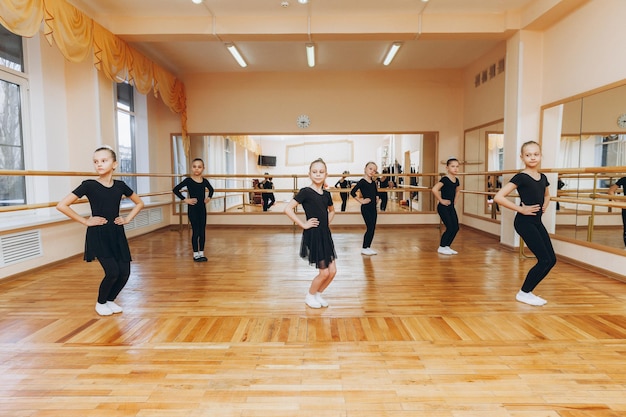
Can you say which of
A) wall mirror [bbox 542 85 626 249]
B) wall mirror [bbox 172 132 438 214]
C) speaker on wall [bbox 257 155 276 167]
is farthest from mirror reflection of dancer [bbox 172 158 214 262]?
wall mirror [bbox 542 85 626 249]

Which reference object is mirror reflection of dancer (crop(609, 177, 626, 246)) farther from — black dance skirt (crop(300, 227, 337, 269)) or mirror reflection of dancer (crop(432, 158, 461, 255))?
black dance skirt (crop(300, 227, 337, 269))

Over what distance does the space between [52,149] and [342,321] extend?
407 centimetres

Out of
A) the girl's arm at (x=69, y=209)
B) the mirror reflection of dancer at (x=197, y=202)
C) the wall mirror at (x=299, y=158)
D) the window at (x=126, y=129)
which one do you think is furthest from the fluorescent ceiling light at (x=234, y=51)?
the girl's arm at (x=69, y=209)

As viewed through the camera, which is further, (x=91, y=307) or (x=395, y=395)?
(x=91, y=307)

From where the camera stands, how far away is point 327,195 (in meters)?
2.78

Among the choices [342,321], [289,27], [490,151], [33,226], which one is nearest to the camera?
[342,321]

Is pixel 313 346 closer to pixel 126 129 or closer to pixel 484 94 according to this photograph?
pixel 484 94

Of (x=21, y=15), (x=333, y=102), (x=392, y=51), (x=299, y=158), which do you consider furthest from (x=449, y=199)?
(x=21, y=15)

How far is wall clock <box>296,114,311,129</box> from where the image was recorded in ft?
24.3

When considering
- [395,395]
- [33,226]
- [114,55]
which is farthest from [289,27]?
[395,395]

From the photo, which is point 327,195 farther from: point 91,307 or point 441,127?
point 441,127

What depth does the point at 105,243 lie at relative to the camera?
2.58m

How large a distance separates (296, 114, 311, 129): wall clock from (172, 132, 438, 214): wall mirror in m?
Answer: 0.32

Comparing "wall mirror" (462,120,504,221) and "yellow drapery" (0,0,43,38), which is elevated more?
"yellow drapery" (0,0,43,38)
